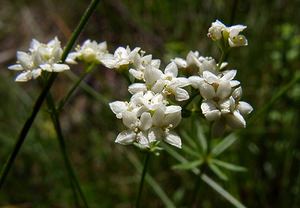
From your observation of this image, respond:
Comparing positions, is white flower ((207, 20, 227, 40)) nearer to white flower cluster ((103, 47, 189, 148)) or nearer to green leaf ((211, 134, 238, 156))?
white flower cluster ((103, 47, 189, 148))

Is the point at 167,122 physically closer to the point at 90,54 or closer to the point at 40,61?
the point at 40,61

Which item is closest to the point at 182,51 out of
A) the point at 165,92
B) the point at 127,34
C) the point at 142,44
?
the point at 142,44

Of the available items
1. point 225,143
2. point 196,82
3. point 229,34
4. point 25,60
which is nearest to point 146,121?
point 196,82

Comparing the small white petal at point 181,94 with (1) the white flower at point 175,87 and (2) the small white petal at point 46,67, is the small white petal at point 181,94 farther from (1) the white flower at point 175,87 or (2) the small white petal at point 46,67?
(2) the small white petal at point 46,67

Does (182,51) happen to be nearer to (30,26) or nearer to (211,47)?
(211,47)

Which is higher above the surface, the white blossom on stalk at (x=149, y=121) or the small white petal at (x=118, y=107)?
the small white petal at (x=118, y=107)

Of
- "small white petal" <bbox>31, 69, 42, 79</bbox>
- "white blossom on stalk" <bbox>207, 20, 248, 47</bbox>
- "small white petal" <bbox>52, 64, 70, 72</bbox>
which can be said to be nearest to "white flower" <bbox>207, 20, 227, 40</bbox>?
"white blossom on stalk" <bbox>207, 20, 248, 47</bbox>

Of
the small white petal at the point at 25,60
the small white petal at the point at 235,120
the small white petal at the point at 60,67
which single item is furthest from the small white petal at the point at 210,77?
the small white petal at the point at 25,60

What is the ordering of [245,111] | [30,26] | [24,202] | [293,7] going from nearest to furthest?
[245,111], [24,202], [293,7], [30,26]
